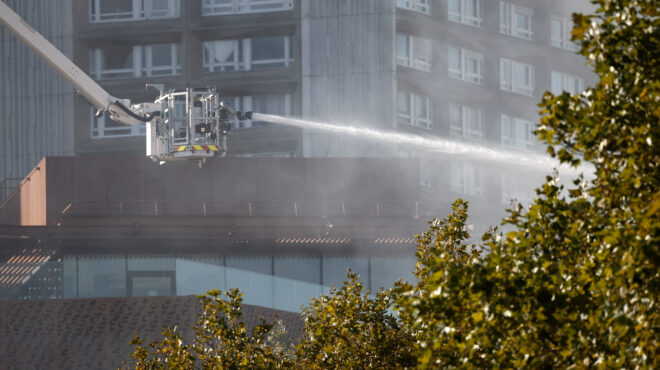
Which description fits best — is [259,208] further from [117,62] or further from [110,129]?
[117,62]

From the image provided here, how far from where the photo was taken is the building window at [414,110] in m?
52.9

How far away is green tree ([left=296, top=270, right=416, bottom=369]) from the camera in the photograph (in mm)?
13508

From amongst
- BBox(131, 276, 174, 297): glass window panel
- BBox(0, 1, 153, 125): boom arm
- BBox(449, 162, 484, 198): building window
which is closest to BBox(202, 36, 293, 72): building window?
BBox(449, 162, 484, 198): building window

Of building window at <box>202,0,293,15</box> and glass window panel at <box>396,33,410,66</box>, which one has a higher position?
building window at <box>202,0,293,15</box>

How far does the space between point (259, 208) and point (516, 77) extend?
21.8 metres

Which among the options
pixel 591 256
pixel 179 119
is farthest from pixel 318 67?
pixel 591 256

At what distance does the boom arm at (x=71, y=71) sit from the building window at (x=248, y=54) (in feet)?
63.4

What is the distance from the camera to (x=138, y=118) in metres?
33.3

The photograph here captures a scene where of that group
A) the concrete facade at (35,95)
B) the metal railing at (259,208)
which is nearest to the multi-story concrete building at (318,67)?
the concrete facade at (35,95)

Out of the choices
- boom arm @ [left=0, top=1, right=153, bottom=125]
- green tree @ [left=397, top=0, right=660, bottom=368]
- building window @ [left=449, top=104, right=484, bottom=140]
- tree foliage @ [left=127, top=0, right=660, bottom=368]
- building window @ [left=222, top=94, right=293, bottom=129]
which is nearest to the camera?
tree foliage @ [left=127, top=0, right=660, bottom=368]

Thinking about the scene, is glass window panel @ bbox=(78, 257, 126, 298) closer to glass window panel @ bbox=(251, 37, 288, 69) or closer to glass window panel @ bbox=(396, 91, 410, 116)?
glass window panel @ bbox=(251, 37, 288, 69)

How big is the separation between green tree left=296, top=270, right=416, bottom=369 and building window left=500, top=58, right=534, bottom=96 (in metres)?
47.0

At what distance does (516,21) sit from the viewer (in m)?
60.4

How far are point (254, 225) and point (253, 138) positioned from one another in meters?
11.5
